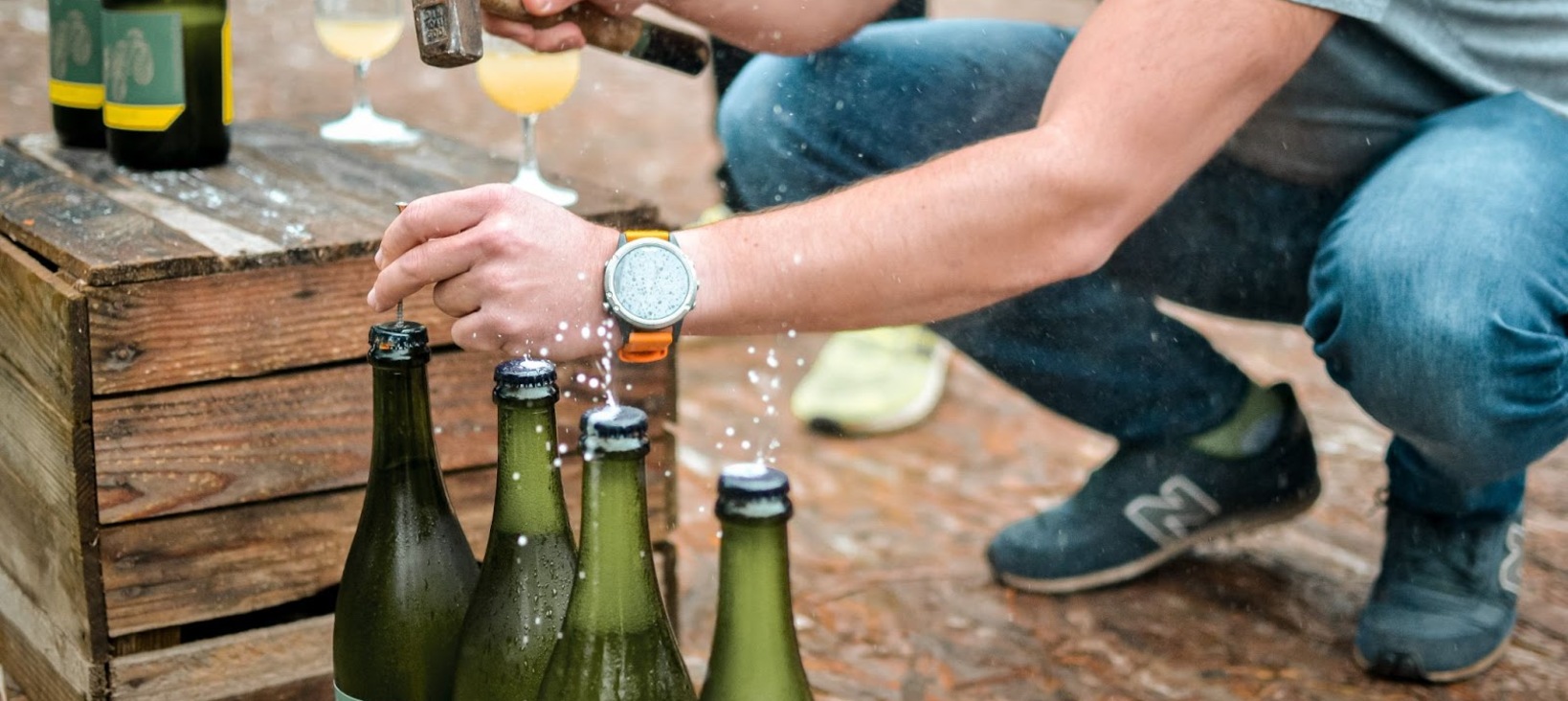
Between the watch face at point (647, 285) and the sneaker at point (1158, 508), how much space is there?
1.05m

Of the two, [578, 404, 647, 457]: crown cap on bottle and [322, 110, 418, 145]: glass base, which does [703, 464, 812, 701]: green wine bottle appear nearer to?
[578, 404, 647, 457]: crown cap on bottle

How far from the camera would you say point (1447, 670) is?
6.28ft

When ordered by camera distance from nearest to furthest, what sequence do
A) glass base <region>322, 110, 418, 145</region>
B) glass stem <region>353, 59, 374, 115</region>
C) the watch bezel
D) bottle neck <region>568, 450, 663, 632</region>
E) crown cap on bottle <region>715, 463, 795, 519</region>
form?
crown cap on bottle <region>715, 463, 795, 519</region>
bottle neck <region>568, 450, 663, 632</region>
the watch bezel
glass base <region>322, 110, 418, 145</region>
glass stem <region>353, 59, 374, 115</region>

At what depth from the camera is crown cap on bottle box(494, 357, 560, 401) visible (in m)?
1.10

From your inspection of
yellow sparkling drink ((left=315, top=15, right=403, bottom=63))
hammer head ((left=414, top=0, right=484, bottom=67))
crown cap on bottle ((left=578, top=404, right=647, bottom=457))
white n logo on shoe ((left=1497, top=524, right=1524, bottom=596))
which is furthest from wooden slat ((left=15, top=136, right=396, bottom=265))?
white n logo on shoe ((left=1497, top=524, right=1524, bottom=596))

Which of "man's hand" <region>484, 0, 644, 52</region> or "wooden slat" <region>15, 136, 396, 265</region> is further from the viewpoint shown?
"man's hand" <region>484, 0, 644, 52</region>

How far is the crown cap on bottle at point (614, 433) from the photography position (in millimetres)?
946

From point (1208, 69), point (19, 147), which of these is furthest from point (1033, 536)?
point (19, 147)

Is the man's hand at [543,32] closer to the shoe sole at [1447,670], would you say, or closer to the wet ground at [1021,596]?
the wet ground at [1021,596]

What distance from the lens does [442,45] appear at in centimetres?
141

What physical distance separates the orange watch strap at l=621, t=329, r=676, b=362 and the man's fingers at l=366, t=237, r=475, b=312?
0.16 meters

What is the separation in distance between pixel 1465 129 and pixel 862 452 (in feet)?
4.22

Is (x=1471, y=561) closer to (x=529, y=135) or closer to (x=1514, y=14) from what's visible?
(x=1514, y=14)

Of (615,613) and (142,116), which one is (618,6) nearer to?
(142,116)
